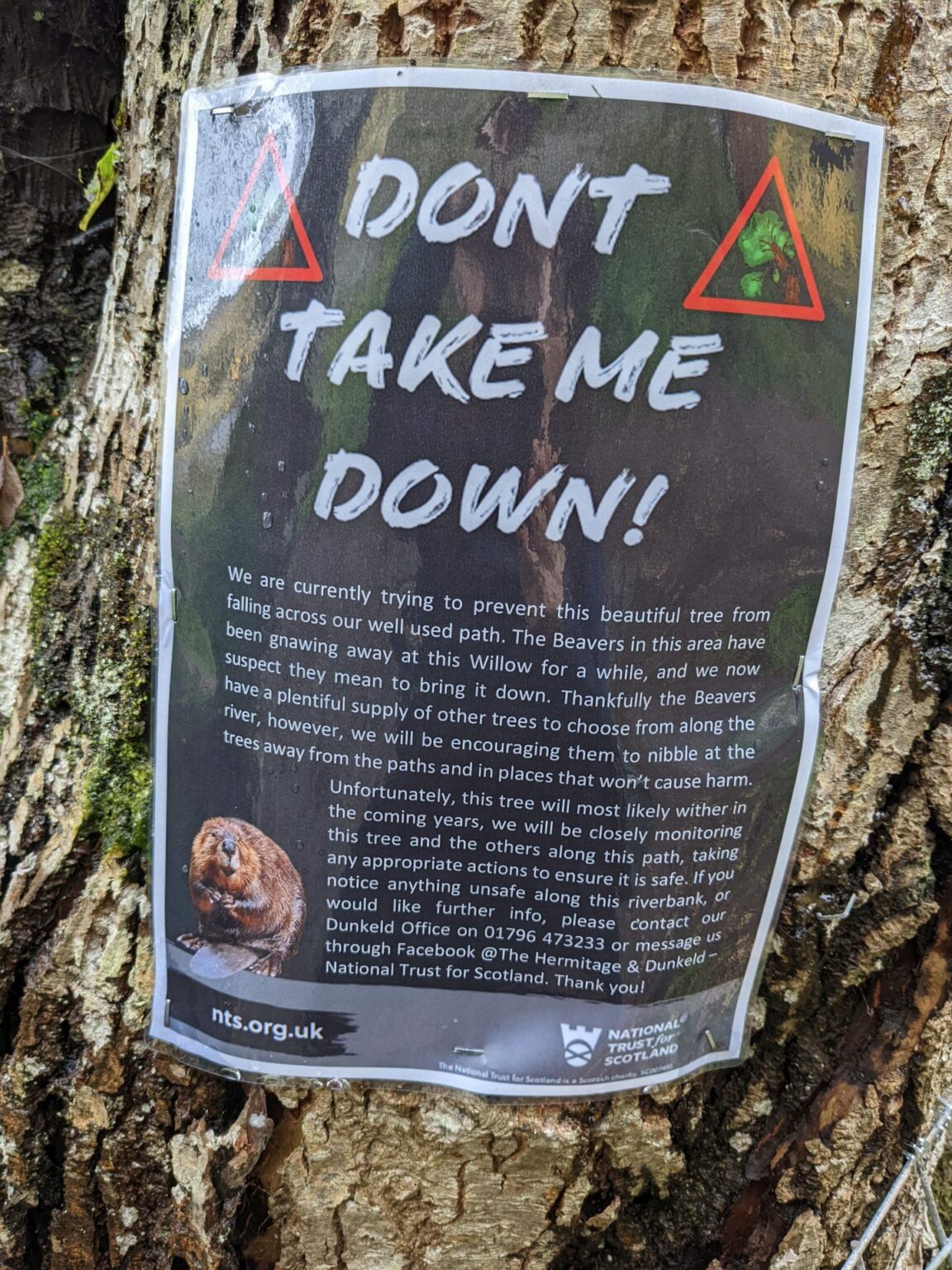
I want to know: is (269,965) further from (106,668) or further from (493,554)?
(493,554)

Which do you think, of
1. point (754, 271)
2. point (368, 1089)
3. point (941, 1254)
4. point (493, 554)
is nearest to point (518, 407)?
point (493, 554)

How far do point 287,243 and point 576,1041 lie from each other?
1.14m

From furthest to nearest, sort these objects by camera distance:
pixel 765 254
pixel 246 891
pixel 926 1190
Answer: pixel 926 1190
pixel 246 891
pixel 765 254

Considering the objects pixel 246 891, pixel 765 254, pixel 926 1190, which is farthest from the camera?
pixel 926 1190

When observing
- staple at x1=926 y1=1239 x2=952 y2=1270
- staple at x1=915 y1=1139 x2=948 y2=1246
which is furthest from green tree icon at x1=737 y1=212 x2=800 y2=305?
staple at x1=926 y1=1239 x2=952 y2=1270

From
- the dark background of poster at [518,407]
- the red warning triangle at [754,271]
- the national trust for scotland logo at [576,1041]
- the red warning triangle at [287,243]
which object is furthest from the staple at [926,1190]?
the red warning triangle at [287,243]

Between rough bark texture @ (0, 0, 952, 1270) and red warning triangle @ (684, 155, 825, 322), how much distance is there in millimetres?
226

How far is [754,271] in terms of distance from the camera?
1.15m

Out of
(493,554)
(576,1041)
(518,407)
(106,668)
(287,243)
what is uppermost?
(287,243)

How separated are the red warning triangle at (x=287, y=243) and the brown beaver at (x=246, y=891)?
72cm

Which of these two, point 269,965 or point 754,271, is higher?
point 754,271

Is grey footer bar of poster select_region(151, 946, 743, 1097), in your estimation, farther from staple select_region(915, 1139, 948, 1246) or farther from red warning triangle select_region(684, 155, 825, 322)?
red warning triangle select_region(684, 155, 825, 322)

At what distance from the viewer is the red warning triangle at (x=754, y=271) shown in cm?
114

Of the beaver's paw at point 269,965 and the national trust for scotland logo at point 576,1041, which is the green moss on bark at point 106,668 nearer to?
the beaver's paw at point 269,965
